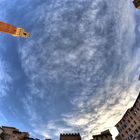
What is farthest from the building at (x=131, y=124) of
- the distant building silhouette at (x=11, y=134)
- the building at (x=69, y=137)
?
the distant building silhouette at (x=11, y=134)

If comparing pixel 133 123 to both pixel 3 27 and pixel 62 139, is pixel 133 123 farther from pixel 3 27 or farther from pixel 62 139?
→ pixel 3 27

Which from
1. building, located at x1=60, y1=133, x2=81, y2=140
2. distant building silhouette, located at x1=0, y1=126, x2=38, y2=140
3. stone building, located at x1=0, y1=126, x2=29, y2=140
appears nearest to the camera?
distant building silhouette, located at x1=0, y1=126, x2=38, y2=140

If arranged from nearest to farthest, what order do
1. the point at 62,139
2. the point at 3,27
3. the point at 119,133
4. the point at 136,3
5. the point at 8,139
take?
1. the point at 3,27
2. the point at 136,3
3. the point at 8,139
4. the point at 62,139
5. the point at 119,133

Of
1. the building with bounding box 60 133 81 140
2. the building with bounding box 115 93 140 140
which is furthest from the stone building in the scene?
the building with bounding box 115 93 140 140

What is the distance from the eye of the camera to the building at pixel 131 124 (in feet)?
297

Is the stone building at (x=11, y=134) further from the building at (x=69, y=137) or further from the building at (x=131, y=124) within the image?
the building at (x=131, y=124)

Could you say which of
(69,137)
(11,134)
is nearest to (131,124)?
(69,137)

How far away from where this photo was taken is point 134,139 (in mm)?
88875

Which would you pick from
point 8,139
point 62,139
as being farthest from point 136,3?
point 62,139

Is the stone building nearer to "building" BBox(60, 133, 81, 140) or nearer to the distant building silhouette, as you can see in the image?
the distant building silhouette

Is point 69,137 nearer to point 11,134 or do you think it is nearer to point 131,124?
point 11,134

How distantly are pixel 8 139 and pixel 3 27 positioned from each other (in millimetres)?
67397

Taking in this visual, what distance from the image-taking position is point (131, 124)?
94.8 metres

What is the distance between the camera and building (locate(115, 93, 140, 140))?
90.6 m
